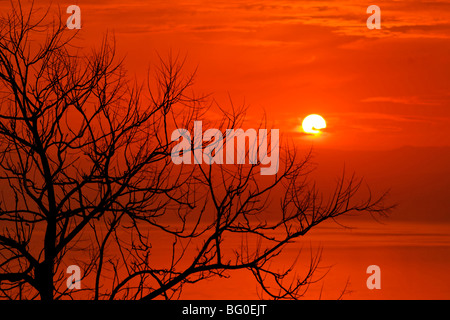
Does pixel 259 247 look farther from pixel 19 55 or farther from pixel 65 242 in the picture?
pixel 19 55

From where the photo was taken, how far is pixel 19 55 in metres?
9.32

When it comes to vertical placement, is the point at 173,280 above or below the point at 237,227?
below
